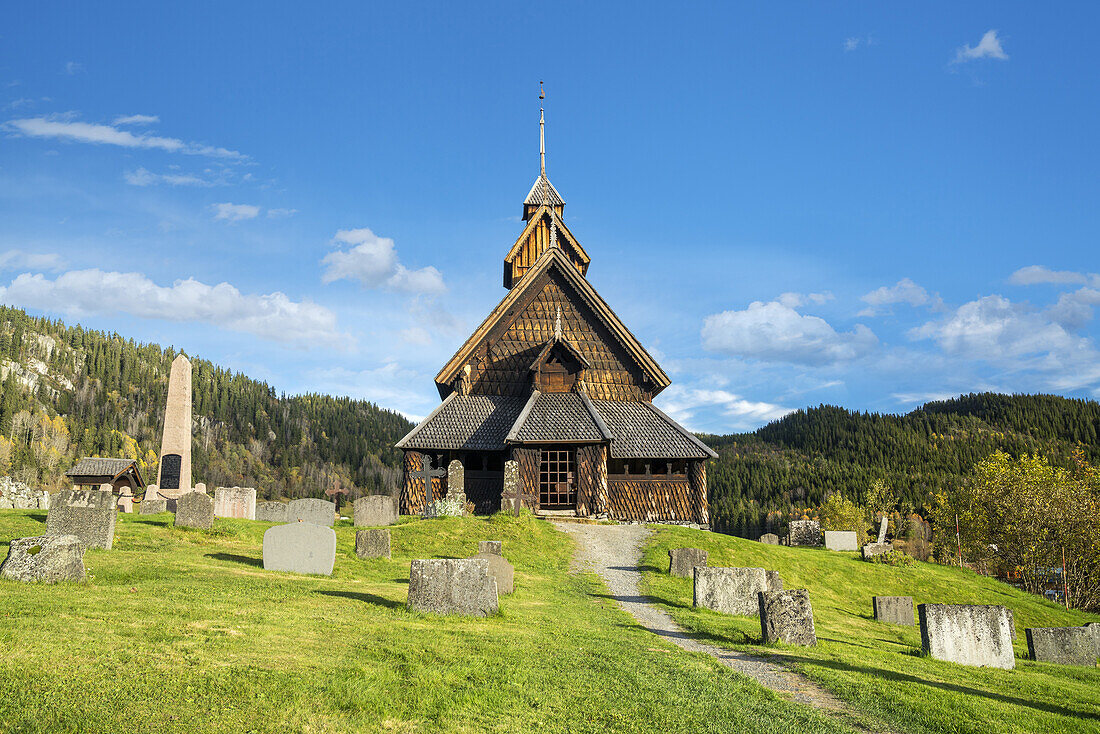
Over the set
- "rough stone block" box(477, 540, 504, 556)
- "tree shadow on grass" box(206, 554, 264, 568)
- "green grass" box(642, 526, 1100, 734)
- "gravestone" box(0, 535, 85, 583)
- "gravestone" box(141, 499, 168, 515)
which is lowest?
"green grass" box(642, 526, 1100, 734)

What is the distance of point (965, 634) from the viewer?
1285 cm

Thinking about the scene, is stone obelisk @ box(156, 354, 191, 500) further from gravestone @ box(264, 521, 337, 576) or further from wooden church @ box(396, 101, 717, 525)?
gravestone @ box(264, 521, 337, 576)

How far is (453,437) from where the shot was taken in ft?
111

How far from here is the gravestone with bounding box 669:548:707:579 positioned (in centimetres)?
1994

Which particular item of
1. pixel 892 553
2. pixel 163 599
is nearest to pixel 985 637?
pixel 163 599

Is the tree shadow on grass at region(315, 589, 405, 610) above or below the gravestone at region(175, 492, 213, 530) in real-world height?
below

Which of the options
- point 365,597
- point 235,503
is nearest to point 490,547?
point 365,597

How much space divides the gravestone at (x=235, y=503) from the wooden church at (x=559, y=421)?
6756 millimetres

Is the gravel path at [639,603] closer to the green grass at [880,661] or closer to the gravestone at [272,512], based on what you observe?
the green grass at [880,661]

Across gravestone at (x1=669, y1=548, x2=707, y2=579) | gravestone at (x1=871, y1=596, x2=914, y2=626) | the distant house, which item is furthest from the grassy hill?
the distant house

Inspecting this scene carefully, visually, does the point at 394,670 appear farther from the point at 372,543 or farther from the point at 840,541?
the point at 840,541

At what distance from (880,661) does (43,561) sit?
13.8 m

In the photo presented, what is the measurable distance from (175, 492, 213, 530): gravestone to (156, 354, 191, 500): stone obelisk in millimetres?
13645

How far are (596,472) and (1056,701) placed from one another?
22.2m
